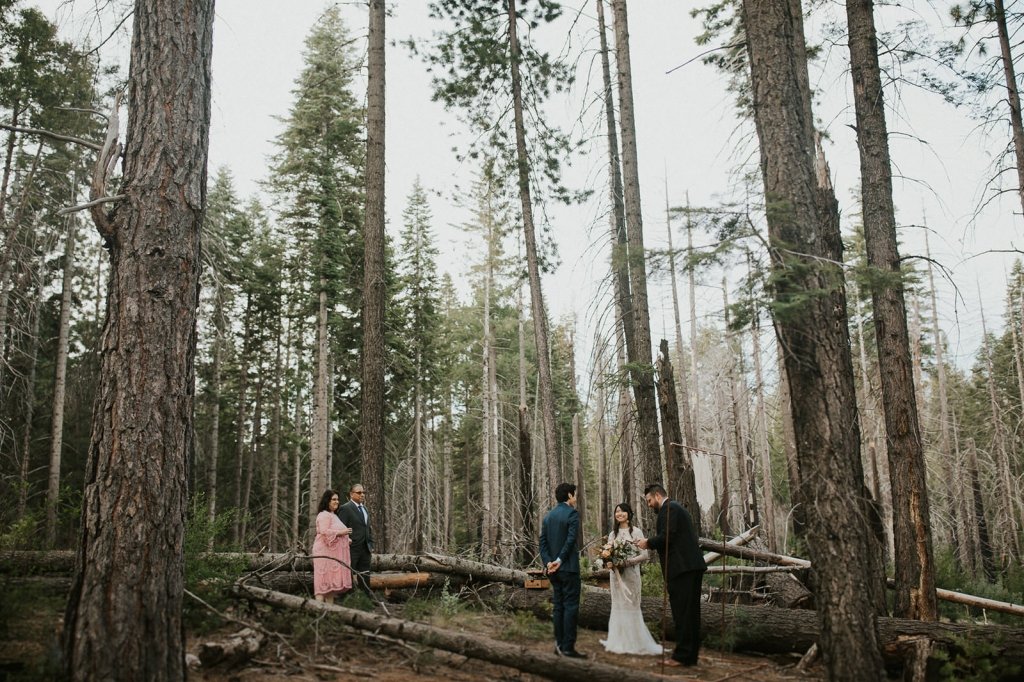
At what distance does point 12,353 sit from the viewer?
1706 cm

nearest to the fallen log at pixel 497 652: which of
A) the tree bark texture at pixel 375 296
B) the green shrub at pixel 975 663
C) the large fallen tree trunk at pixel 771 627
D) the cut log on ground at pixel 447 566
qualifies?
the large fallen tree trunk at pixel 771 627

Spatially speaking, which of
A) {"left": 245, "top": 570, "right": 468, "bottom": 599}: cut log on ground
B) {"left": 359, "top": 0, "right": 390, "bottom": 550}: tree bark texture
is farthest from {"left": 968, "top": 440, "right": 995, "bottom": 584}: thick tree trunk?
{"left": 359, "top": 0, "right": 390, "bottom": 550}: tree bark texture

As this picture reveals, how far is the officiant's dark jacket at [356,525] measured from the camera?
9227mm

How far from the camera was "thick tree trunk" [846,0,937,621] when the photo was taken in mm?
8094

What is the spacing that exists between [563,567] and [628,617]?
1.46 metres

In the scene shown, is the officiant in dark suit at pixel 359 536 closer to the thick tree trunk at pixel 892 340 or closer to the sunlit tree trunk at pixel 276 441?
the thick tree trunk at pixel 892 340

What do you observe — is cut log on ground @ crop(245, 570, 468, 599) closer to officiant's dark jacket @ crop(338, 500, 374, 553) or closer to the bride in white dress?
officiant's dark jacket @ crop(338, 500, 374, 553)

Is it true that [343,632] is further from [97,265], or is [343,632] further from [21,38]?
[97,265]

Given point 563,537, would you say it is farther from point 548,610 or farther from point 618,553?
point 548,610

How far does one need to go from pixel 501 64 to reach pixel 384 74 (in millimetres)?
2684

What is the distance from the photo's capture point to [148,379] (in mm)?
4582

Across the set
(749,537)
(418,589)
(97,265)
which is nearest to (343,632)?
(418,589)

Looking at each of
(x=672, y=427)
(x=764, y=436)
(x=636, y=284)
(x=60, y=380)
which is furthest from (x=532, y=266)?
(x=764, y=436)

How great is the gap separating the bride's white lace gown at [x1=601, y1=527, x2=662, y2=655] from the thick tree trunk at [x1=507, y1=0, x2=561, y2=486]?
145 inches
